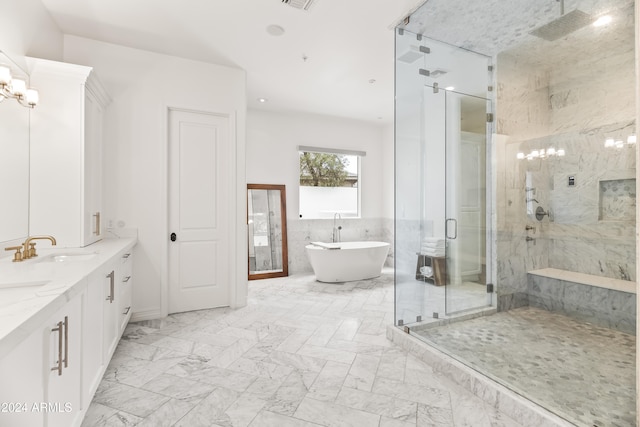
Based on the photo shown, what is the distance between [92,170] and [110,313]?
135 cm

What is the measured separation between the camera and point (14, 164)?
7.23ft

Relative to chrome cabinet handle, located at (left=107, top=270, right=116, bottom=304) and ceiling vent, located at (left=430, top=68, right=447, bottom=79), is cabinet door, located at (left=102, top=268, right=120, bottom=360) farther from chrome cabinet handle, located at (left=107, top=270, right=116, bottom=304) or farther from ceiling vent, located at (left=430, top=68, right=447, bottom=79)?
ceiling vent, located at (left=430, top=68, right=447, bottom=79)

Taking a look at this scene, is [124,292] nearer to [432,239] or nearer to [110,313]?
[110,313]

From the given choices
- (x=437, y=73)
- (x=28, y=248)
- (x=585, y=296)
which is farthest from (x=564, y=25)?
(x=28, y=248)

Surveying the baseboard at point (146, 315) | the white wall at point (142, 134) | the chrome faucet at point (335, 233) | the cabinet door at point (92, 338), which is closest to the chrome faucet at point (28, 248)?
the cabinet door at point (92, 338)

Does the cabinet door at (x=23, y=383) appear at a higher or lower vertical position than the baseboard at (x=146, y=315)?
higher

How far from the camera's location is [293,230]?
219 inches

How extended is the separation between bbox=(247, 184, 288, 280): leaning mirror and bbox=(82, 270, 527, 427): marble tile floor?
179 centimetres

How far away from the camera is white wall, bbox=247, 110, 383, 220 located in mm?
5305

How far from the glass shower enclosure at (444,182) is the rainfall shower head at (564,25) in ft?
1.64

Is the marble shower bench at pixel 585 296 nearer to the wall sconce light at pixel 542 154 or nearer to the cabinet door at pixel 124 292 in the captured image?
the wall sconce light at pixel 542 154

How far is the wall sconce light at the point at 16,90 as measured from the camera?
201 cm

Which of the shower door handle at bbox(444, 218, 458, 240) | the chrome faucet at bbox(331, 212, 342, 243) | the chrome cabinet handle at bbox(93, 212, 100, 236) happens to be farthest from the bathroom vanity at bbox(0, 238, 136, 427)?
the chrome faucet at bbox(331, 212, 342, 243)

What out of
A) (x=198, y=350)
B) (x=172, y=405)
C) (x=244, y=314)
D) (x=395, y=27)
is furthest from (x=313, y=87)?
(x=172, y=405)
